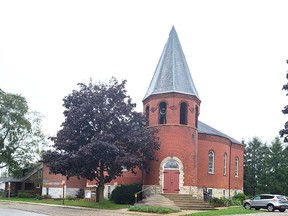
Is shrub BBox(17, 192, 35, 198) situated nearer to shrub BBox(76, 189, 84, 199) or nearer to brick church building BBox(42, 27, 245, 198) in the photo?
shrub BBox(76, 189, 84, 199)

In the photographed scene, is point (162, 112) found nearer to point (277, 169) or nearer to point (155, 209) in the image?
point (155, 209)

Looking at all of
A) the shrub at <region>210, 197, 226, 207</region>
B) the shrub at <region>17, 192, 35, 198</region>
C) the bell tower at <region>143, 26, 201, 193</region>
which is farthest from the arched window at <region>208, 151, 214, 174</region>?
the shrub at <region>17, 192, 35, 198</region>

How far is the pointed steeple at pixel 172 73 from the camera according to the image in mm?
39594

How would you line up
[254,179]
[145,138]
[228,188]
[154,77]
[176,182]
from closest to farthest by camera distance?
[145,138], [176,182], [154,77], [228,188], [254,179]

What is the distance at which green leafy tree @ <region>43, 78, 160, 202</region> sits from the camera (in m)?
35.0

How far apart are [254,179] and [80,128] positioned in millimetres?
43105

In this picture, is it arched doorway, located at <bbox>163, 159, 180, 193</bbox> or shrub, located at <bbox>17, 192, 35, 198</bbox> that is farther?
shrub, located at <bbox>17, 192, 35, 198</bbox>

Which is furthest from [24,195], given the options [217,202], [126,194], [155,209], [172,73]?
[155,209]

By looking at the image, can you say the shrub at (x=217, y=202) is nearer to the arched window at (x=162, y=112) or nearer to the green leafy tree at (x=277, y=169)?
the arched window at (x=162, y=112)

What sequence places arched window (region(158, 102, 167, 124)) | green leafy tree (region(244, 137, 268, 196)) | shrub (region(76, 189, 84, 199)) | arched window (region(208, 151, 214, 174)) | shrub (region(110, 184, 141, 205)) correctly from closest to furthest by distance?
shrub (region(110, 184, 141, 205)) → arched window (region(158, 102, 167, 124)) → arched window (region(208, 151, 214, 174)) → shrub (region(76, 189, 84, 199)) → green leafy tree (region(244, 137, 268, 196))

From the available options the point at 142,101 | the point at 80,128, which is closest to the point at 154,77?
the point at 142,101

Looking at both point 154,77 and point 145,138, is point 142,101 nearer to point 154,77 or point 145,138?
point 154,77

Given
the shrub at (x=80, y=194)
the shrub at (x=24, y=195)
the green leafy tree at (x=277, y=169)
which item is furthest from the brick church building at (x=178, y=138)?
the shrub at (x=24, y=195)

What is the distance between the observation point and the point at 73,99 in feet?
123
